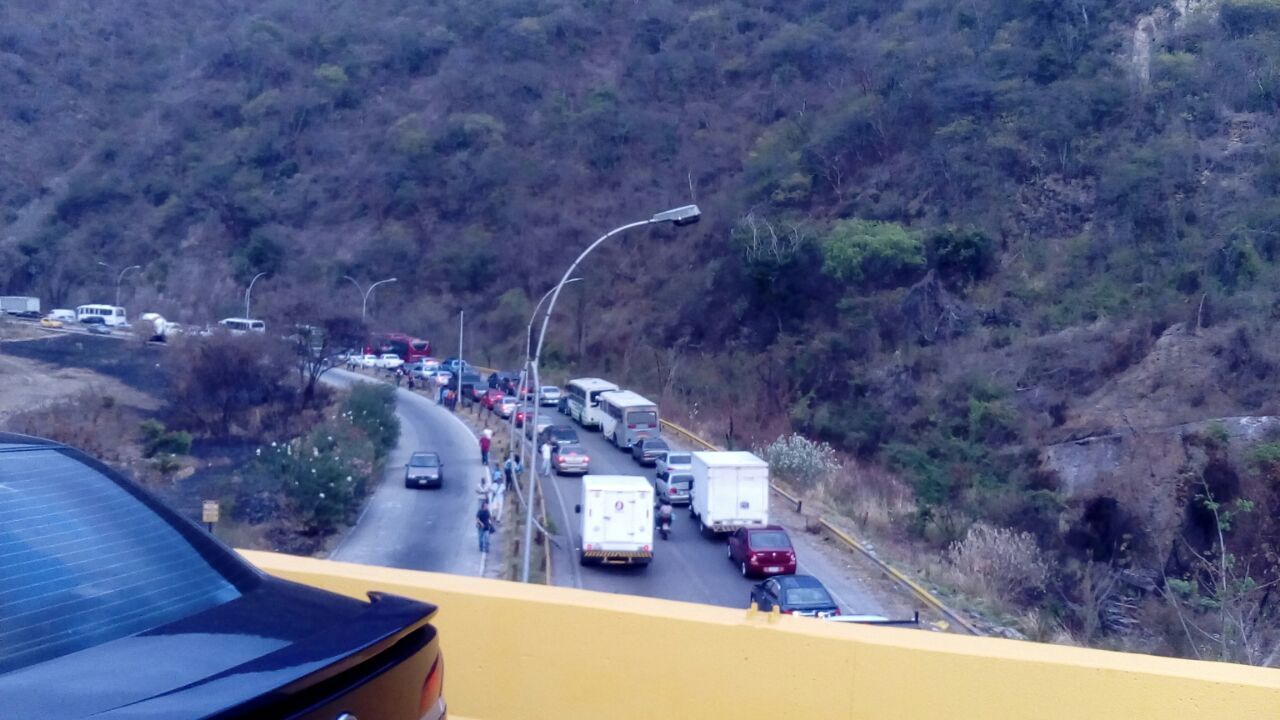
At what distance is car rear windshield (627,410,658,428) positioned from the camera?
29.3 metres

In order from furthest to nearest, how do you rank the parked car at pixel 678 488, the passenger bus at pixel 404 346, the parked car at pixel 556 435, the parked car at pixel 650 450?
the passenger bus at pixel 404 346 < the parked car at pixel 556 435 < the parked car at pixel 650 450 < the parked car at pixel 678 488

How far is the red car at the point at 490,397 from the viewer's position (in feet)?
117

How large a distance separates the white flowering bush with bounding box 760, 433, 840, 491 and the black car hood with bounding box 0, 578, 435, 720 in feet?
78.4

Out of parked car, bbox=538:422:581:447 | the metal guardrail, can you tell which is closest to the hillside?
the metal guardrail

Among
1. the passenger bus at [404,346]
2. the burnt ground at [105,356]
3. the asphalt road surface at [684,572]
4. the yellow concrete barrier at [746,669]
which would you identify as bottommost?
the asphalt road surface at [684,572]

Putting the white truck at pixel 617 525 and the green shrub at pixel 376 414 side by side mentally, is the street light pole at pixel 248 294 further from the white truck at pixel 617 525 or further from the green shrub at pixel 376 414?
the white truck at pixel 617 525

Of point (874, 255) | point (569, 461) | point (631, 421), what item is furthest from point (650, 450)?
point (874, 255)

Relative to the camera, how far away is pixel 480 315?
166 feet

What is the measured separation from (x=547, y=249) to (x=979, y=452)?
3242 cm

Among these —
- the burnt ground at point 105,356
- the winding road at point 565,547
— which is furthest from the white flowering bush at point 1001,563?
the burnt ground at point 105,356

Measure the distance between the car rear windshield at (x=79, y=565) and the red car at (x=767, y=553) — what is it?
1568 cm

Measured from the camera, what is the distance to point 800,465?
1022 inches

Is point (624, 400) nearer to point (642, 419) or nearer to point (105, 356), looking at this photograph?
point (642, 419)

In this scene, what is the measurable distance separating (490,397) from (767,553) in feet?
67.3
